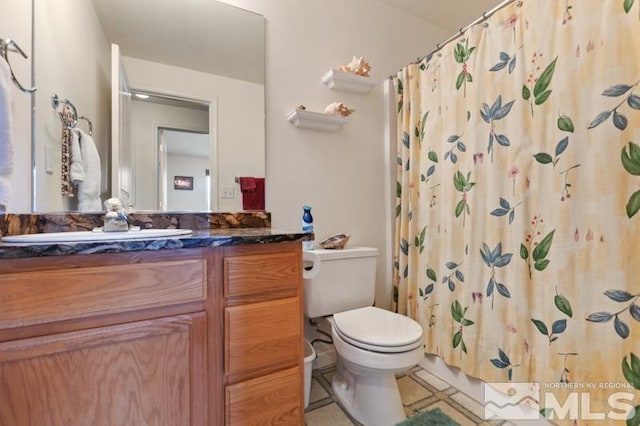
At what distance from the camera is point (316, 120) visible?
1.70 metres

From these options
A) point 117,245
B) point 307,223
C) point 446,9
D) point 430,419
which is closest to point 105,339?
point 117,245

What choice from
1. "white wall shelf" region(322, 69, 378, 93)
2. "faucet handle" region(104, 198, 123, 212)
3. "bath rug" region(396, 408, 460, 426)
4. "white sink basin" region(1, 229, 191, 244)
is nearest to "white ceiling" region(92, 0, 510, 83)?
"white wall shelf" region(322, 69, 378, 93)

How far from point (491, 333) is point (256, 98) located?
1.69 meters

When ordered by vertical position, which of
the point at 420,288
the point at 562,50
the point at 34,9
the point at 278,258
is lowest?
the point at 420,288

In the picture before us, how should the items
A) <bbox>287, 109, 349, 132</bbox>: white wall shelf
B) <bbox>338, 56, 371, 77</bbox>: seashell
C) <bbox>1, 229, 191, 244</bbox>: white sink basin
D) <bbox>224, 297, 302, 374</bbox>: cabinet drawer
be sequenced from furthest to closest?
<bbox>338, 56, 371, 77</bbox>: seashell < <bbox>287, 109, 349, 132</bbox>: white wall shelf < <bbox>224, 297, 302, 374</bbox>: cabinet drawer < <bbox>1, 229, 191, 244</bbox>: white sink basin

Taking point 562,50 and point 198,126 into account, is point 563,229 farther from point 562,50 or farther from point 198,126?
point 198,126

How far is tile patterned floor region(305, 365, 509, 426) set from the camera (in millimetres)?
1338

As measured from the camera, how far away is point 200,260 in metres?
0.86

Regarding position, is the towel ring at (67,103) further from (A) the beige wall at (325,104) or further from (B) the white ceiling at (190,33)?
(A) the beige wall at (325,104)

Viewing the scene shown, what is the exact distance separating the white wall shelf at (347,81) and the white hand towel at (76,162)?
4.26ft

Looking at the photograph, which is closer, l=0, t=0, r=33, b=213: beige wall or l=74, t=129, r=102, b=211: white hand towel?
l=0, t=0, r=33, b=213: beige wall

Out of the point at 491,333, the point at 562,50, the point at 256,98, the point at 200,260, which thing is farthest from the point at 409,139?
the point at 200,260

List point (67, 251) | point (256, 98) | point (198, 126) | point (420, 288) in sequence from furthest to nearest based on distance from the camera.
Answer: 1. point (420, 288)
2. point (256, 98)
3. point (198, 126)
4. point (67, 251)
